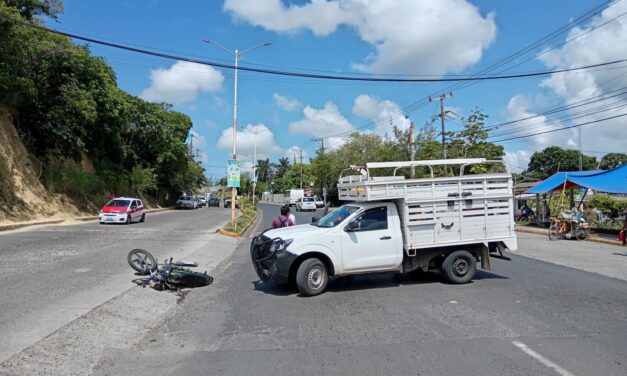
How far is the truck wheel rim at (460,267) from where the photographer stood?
971 centimetres

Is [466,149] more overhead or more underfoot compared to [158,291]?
more overhead

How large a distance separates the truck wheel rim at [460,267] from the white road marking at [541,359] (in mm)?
3941

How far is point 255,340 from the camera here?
6.02 metres

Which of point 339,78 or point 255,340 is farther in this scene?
point 339,78

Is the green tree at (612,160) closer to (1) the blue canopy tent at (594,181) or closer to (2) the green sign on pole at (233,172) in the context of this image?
(1) the blue canopy tent at (594,181)

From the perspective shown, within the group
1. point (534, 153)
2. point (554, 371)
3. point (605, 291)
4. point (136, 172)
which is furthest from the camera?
point (534, 153)

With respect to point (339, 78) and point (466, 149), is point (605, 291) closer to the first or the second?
point (339, 78)

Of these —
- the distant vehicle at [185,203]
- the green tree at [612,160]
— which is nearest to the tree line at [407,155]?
the green tree at [612,160]

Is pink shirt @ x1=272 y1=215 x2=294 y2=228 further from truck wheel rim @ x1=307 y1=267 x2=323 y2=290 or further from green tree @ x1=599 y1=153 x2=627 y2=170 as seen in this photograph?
green tree @ x1=599 y1=153 x2=627 y2=170

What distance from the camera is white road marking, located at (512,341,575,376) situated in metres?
4.84

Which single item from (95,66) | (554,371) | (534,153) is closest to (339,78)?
(554,371)

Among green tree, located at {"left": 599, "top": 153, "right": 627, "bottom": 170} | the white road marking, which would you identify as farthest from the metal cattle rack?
green tree, located at {"left": 599, "top": 153, "right": 627, "bottom": 170}

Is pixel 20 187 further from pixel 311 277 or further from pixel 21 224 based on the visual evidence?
pixel 311 277

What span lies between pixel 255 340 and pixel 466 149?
3526 centimetres
